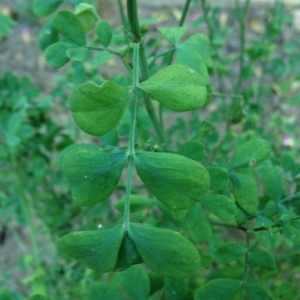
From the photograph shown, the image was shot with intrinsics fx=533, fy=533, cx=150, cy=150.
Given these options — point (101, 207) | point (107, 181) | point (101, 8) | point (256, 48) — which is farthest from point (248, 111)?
point (101, 8)

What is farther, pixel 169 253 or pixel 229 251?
pixel 229 251

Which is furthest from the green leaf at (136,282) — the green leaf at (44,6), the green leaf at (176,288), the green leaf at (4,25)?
the green leaf at (4,25)

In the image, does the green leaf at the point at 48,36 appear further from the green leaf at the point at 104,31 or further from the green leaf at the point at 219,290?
the green leaf at the point at 219,290

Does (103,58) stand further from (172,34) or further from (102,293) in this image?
(102,293)

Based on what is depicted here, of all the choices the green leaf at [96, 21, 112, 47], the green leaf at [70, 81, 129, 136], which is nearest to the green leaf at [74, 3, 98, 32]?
the green leaf at [96, 21, 112, 47]

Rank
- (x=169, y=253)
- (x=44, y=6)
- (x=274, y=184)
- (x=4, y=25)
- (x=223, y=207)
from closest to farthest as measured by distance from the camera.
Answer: (x=169, y=253)
(x=223, y=207)
(x=274, y=184)
(x=44, y=6)
(x=4, y=25)

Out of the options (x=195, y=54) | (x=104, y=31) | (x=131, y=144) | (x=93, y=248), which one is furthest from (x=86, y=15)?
(x=93, y=248)

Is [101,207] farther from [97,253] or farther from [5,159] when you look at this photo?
[97,253]

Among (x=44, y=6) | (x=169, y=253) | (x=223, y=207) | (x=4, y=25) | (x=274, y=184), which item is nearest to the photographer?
(x=169, y=253)

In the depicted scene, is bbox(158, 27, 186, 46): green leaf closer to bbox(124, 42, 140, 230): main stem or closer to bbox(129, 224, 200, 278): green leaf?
bbox(124, 42, 140, 230): main stem
